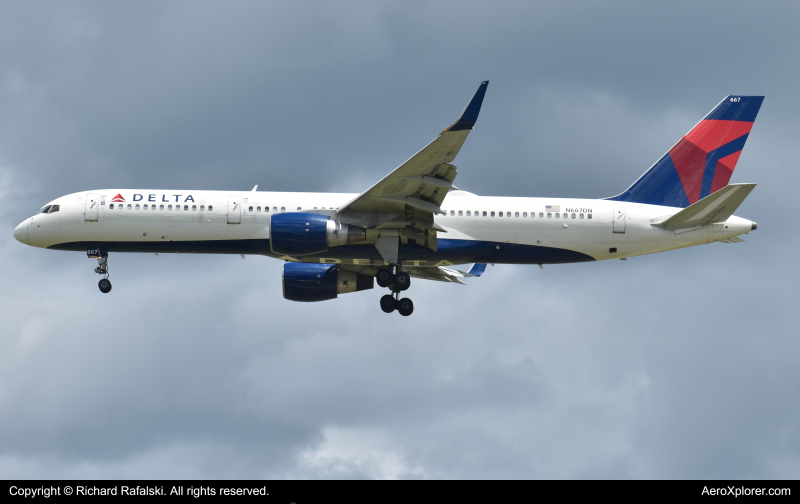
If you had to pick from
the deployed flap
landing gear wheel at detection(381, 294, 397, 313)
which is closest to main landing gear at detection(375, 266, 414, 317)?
landing gear wheel at detection(381, 294, 397, 313)

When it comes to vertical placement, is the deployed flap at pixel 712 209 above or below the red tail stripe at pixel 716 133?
below

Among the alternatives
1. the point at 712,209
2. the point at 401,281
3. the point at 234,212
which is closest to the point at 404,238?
the point at 401,281

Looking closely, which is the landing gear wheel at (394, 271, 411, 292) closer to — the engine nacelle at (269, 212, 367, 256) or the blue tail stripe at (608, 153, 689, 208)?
the engine nacelle at (269, 212, 367, 256)

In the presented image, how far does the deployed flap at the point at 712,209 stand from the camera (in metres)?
39.5

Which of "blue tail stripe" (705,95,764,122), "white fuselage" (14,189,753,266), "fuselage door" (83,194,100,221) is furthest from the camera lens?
"blue tail stripe" (705,95,764,122)

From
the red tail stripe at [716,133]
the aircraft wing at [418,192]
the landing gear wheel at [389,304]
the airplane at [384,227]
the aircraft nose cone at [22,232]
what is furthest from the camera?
the red tail stripe at [716,133]

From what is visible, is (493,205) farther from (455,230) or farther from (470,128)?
(470,128)

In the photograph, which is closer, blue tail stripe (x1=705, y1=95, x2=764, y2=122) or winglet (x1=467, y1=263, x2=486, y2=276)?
blue tail stripe (x1=705, y1=95, x2=764, y2=122)

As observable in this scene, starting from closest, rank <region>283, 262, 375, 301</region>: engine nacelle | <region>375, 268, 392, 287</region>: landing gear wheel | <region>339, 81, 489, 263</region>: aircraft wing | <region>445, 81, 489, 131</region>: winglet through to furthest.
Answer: <region>445, 81, 489, 131</region>: winglet, <region>339, 81, 489, 263</region>: aircraft wing, <region>375, 268, 392, 287</region>: landing gear wheel, <region>283, 262, 375, 301</region>: engine nacelle

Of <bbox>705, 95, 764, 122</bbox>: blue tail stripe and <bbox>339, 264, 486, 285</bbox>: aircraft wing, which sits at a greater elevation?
<bbox>705, 95, 764, 122</bbox>: blue tail stripe

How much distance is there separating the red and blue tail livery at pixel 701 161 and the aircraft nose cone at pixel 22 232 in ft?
95.8

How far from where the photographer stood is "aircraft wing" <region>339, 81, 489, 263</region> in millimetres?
35656

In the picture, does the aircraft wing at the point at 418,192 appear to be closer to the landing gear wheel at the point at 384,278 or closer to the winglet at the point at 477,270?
the landing gear wheel at the point at 384,278

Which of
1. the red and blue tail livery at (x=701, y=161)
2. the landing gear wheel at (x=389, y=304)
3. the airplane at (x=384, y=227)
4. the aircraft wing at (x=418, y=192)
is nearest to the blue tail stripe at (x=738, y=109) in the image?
the red and blue tail livery at (x=701, y=161)
